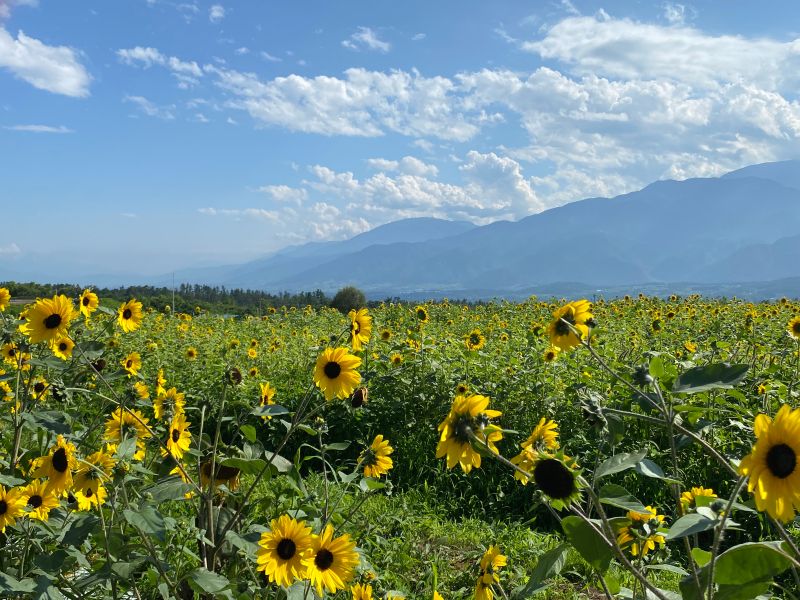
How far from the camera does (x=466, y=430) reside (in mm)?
1234

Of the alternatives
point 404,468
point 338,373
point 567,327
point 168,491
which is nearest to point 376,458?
point 338,373

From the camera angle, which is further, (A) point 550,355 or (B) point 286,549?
(A) point 550,355

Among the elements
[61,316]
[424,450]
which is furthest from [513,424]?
[61,316]

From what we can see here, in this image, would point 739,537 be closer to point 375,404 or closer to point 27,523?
point 375,404

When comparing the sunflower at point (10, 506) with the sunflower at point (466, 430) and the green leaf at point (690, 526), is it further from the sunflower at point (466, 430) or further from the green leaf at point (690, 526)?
the green leaf at point (690, 526)

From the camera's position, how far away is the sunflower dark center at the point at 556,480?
1128 millimetres

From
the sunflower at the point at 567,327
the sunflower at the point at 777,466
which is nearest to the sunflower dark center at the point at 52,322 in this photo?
the sunflower at the point at 567,327

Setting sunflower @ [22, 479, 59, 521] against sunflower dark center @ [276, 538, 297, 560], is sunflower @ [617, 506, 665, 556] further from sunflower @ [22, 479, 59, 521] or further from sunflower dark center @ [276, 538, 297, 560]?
sunflower @ [22, 479, 59, 521]

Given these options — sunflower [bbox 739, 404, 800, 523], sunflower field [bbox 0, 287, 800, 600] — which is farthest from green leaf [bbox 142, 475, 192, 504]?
sunflower [bbox 739, 404, 800, 523]

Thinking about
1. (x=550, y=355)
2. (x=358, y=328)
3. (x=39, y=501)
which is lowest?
(x=39, y=501)

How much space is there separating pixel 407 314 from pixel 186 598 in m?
6.52

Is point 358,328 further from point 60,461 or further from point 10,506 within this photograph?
point 10,506

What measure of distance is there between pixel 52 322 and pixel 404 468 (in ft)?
9.76

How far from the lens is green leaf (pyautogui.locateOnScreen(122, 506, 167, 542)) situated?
1593mm
